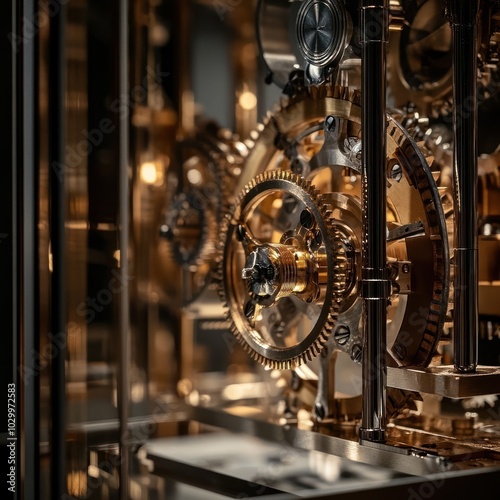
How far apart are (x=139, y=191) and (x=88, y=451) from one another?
895 millimetres

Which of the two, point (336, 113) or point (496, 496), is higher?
point (336, 113)

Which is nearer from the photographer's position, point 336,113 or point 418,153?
point 418,153

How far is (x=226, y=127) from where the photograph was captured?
9.38ft

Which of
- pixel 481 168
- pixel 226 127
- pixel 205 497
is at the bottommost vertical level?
pixel 205 497

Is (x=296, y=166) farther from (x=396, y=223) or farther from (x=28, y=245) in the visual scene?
(x=28, y=245)

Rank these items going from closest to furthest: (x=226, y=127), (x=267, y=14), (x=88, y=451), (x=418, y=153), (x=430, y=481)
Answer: (x=430, y=481) → (x=418, y=153) → (x=88, y=451) → (x=267, y=14) → (x=226, y=127)

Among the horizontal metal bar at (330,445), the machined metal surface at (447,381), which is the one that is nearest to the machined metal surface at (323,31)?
the machined metal surface at (447,381)

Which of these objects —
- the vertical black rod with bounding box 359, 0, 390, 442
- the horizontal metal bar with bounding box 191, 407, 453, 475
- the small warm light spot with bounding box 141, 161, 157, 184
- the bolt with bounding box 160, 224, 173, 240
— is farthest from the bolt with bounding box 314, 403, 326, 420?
the small warm light spot with bounding box 141, 161, 157, 184

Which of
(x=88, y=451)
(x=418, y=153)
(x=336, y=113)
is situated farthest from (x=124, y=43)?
(x=88, y=451)

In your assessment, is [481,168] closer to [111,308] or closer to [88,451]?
[111,308]

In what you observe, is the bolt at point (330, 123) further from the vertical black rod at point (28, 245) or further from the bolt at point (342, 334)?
the vertical black rod at point (28, 245)

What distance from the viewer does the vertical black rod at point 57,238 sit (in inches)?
69.8

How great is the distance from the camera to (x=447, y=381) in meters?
1.60

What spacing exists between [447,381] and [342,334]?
0.94ft
